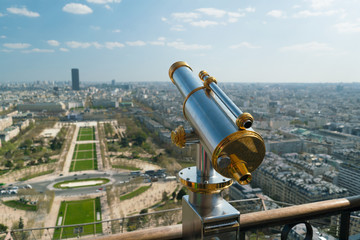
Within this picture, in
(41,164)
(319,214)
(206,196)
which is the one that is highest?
(206,196)

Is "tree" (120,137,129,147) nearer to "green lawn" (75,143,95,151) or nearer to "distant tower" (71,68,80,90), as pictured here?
"green lawn" (75,143,95,151)

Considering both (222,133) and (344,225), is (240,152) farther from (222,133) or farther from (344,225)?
(344,225)

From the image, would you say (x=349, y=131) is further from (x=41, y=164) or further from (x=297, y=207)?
(x=297, y=207)

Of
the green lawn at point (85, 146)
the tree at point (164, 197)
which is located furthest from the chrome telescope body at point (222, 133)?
the green lawn at point (85, 146)

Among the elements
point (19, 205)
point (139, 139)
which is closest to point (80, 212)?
point (19, 205)

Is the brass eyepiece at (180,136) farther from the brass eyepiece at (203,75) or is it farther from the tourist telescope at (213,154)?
the brass eyepiece at (203,75)

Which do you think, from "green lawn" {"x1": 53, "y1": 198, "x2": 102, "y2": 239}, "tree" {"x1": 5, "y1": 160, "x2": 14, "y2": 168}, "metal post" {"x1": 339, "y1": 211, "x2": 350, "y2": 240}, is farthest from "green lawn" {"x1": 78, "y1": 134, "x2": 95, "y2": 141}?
"metal post" {"x1": 339, "y1": 211, "x2": 350, "y2": 240}

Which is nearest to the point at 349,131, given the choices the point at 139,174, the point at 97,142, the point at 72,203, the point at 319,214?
the point at 139,174
